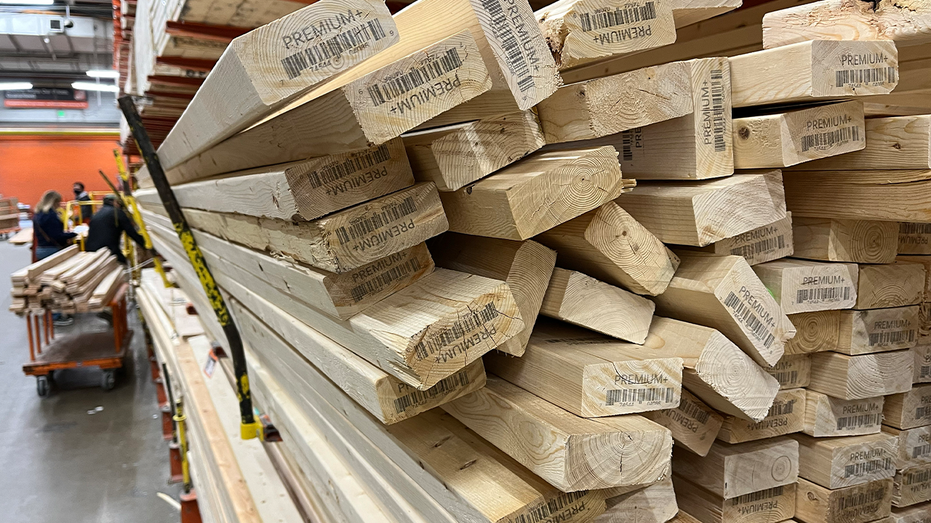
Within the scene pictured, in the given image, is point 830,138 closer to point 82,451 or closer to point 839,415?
point 839,415

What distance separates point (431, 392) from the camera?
1373 mm

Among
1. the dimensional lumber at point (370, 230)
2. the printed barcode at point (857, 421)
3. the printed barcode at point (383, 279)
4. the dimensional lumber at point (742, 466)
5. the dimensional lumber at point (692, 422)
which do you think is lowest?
the dimensional lumber at point (742, 466)

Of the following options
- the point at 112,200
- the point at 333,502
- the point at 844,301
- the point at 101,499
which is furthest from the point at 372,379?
the point at 112,200

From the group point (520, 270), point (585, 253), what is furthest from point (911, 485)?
point (520, 270)

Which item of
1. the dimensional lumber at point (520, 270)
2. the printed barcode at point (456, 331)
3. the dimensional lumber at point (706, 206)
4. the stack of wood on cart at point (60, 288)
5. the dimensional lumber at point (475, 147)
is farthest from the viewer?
the stack of wood on cart at point (60, 288)

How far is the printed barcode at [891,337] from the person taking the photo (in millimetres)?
2031

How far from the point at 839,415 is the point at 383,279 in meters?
1.62

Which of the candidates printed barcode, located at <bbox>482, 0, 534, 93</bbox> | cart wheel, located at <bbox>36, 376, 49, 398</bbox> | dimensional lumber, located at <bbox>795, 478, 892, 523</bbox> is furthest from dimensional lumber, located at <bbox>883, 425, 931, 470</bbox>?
cart wheel, located at <bbox>36, 376, 49, 398</bbox>

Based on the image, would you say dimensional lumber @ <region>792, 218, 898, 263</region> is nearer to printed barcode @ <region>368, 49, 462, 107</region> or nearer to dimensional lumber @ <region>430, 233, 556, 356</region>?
dimensional lumber @ <region>430, 233, 556, 356</region>

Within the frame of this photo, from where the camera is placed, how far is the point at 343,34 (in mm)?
1102

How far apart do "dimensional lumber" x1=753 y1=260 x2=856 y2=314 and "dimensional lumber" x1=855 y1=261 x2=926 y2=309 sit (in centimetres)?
5

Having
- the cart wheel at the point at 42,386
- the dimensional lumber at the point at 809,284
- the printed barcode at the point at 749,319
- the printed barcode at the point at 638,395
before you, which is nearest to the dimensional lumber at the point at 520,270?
the printed barcode at the point at 638,395

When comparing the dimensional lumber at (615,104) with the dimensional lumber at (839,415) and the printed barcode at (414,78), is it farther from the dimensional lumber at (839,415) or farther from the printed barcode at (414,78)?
the dimensional lumber at (839,415)

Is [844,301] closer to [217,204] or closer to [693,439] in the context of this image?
[693,439]
